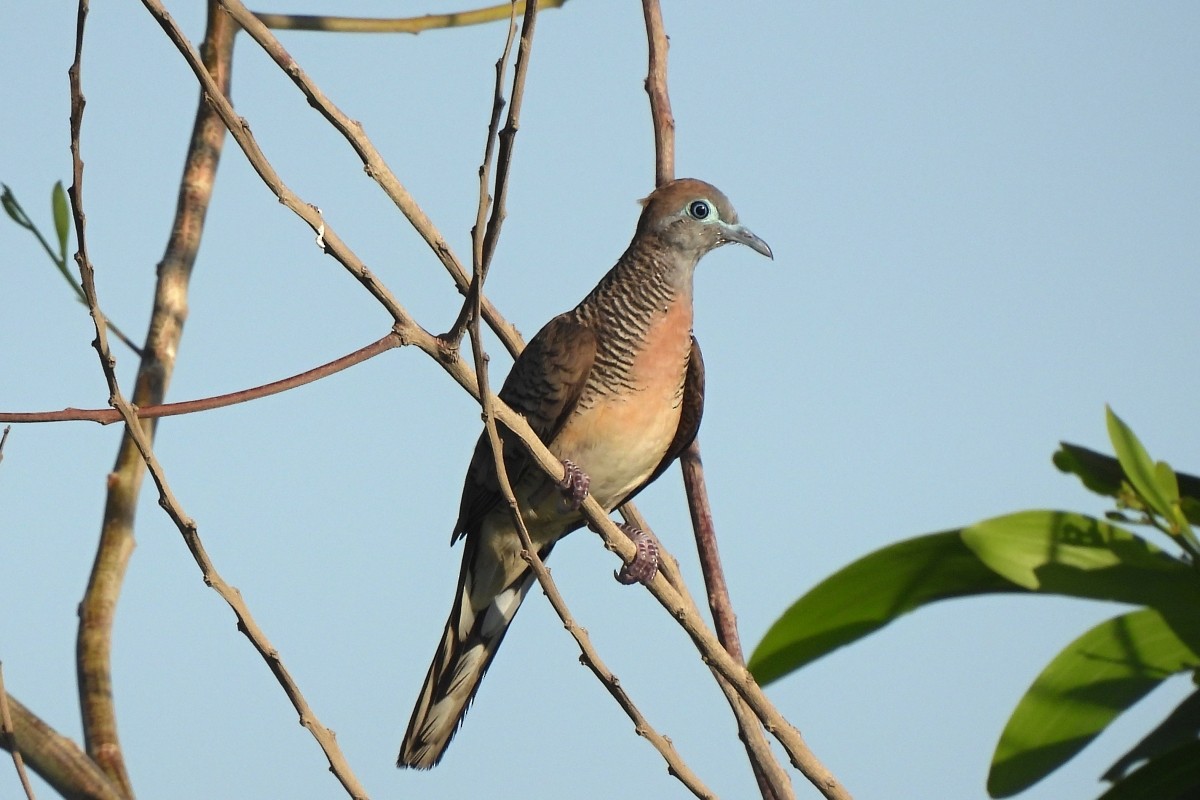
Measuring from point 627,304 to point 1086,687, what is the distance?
2806 millimetres

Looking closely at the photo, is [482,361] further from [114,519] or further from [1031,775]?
[114,519]

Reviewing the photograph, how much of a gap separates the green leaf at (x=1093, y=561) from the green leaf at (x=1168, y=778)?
12 centimetres

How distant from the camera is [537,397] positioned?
3.71 meters

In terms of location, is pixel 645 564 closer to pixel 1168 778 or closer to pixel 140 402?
pixel 140 402

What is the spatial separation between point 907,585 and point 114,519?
6.71ft

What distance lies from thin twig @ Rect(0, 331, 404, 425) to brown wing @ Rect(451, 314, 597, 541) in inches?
65.4

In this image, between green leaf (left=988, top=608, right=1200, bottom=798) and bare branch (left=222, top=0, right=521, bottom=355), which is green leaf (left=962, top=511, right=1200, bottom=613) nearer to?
green leaf (left=988, top=608, right=1200, bottom=798)

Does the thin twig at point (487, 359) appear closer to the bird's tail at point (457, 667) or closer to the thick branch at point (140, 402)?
the thick branch at point (140, 402)

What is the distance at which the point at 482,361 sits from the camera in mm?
1842

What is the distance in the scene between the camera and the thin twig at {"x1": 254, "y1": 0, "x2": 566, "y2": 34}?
3.06 meters

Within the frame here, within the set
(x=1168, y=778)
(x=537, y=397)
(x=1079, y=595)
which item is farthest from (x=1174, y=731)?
(x=537, y=397)

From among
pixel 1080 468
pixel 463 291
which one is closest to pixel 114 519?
pixel 463 291

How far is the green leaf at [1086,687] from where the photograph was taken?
3.44ft

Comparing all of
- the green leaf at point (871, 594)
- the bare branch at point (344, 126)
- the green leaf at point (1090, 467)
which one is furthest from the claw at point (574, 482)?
the green leaf at point (1090, 467)
